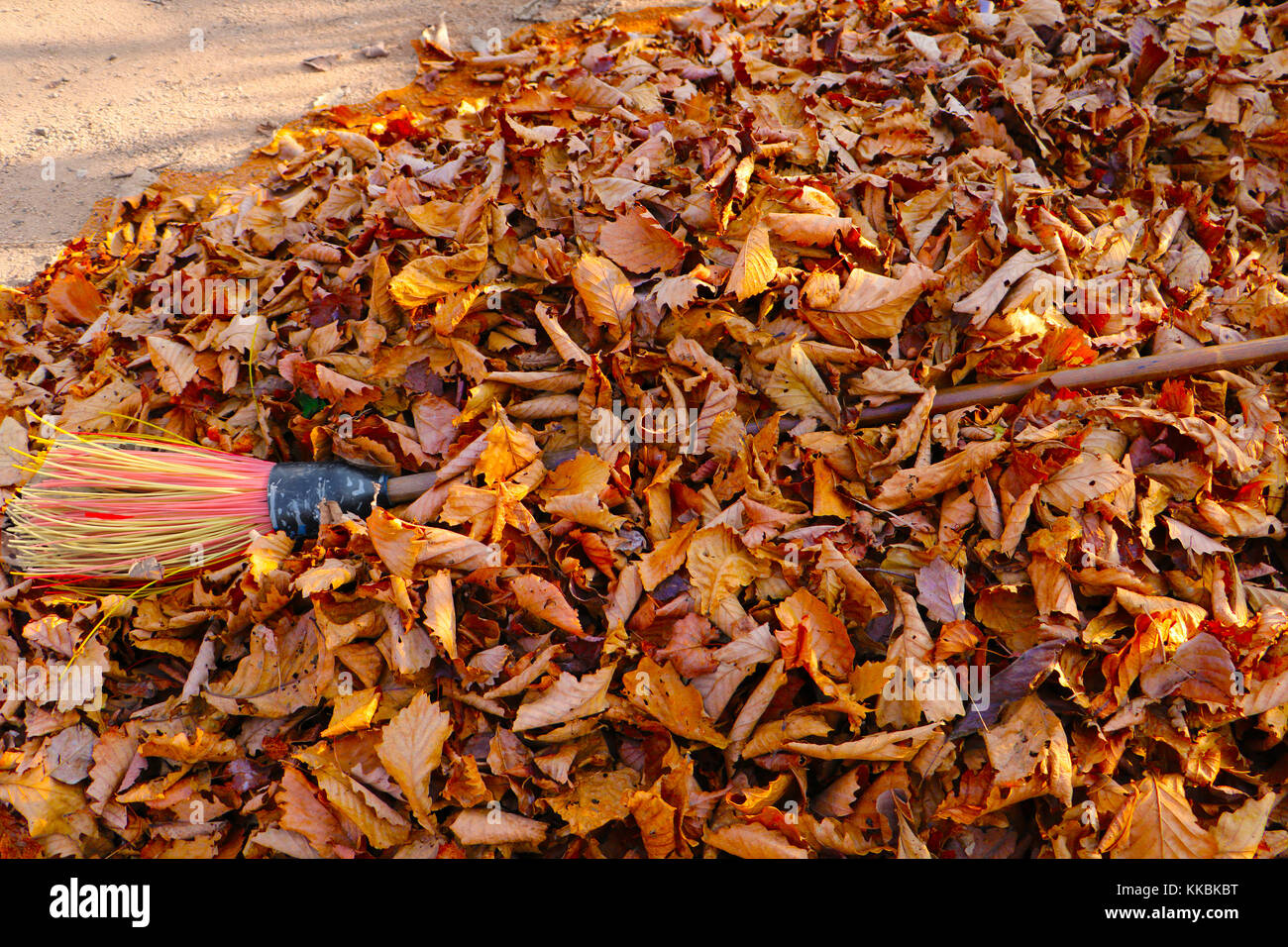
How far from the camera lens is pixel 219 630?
2.28m

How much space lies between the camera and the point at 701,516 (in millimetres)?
2289

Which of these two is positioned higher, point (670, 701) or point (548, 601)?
point (548, 601)

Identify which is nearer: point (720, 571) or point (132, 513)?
point (720, 571)

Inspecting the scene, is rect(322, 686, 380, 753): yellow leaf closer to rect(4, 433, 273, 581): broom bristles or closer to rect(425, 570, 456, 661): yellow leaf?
rect(425, 570, 456, 661): yellow leaf

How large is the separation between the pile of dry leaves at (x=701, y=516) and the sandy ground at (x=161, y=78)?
3.05 ft

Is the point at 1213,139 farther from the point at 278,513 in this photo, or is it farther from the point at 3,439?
the point at 3,439

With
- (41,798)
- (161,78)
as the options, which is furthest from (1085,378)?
(161,78)

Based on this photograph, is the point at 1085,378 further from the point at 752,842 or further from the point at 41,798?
the point at 41,798

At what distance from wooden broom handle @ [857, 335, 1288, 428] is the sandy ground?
343cm

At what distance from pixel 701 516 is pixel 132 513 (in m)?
1.81

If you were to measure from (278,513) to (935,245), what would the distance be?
235cm

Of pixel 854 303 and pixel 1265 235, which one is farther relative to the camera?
pixel 1265 235

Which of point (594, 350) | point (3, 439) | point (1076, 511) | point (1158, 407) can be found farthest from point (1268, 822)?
point (3, 439)

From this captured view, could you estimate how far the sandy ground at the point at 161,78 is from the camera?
379 centimetres
